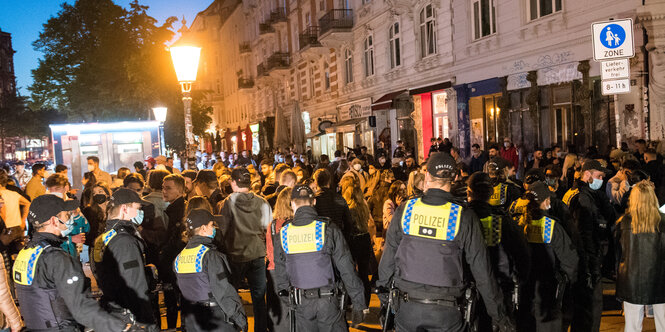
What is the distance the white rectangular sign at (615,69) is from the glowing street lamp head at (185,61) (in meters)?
7.02

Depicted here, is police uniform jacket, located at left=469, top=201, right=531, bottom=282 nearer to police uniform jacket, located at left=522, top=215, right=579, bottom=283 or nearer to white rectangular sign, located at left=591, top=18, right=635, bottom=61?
police uniform jacket, located at left=522, top=215, right=579, bottom=283

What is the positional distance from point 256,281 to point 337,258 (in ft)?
6.49

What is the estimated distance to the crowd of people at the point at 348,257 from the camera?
168 inches

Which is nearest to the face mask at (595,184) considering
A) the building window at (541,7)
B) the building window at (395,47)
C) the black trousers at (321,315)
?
the black trousers at (321,315)

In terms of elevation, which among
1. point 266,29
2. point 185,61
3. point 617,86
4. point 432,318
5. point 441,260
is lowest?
point 432,318

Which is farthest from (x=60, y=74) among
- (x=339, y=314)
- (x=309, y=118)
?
(x=339, y=314)

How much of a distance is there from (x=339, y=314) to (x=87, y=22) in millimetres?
36027

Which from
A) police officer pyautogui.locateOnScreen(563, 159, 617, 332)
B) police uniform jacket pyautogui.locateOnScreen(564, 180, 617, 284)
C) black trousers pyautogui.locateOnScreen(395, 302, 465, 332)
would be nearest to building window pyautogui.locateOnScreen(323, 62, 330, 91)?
police uniform jacket pyautogui.locateOnScreen(564, 180, 617, 284)

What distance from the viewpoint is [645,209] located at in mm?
5445

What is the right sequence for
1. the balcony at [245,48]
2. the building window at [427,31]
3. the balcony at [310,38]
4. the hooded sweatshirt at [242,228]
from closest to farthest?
the hooded sweatshirt at [242,228]
the building window at [427,31]
the balcony at [310,38]
the balcony at [245,48]

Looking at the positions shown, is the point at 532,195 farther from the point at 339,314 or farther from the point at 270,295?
the point at 270,295

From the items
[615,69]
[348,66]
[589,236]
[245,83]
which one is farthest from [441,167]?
[245,83]

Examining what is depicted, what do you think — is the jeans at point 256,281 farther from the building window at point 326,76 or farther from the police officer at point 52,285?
the building window at point 326,76

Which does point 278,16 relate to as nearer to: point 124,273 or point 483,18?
point 483,18
